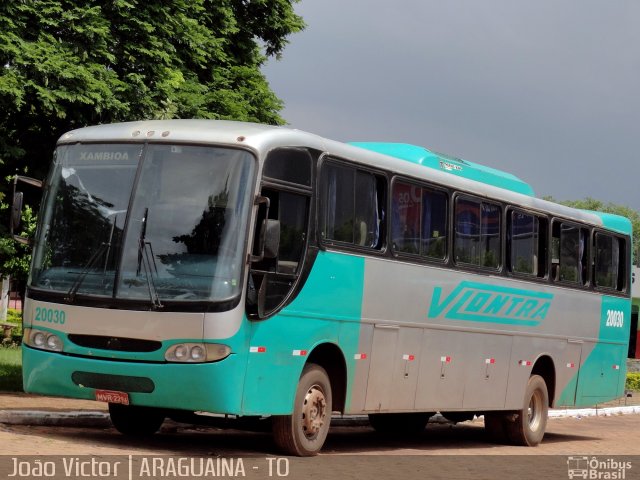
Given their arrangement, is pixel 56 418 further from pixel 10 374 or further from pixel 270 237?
pixel 10 374

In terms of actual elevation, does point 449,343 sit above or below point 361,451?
→ above

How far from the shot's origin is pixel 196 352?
1323cm

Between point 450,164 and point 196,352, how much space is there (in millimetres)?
6432

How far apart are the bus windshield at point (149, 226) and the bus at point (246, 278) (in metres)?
0.01

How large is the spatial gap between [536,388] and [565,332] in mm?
1309

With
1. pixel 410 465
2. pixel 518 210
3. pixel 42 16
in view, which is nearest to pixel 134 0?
pixel 42 16

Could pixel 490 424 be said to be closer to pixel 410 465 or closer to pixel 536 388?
pixel 536 388

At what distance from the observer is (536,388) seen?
20.5 metres

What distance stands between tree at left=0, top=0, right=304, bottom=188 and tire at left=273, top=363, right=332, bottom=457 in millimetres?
7023

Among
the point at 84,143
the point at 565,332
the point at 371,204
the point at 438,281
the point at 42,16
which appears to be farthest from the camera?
the point at 565,332

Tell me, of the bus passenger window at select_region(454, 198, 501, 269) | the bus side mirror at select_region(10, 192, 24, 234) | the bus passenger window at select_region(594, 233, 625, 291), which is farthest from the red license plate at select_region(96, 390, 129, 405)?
the bus passenger window at select_region(594, 233, 625, 291)

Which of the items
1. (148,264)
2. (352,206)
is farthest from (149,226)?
(352,206)

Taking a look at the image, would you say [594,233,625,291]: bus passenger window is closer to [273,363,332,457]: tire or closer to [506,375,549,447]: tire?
[506,375,549,447]: tire

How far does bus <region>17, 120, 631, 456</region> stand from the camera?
1331 cm
